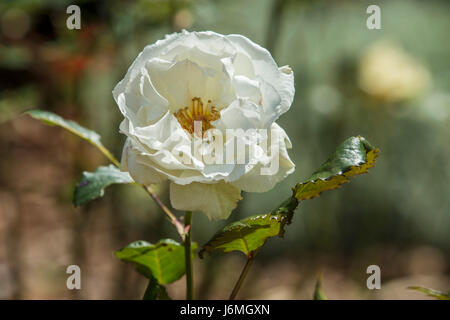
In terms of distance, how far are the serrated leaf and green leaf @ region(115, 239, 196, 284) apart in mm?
139

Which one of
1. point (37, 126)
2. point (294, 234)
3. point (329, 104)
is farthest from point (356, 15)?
point (37, 126)

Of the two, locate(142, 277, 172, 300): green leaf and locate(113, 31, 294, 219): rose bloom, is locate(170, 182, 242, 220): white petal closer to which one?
locate(113, 31, 294, 219): rose bloom

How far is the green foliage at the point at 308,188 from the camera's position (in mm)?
421

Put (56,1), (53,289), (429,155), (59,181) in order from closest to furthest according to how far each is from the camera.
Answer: (56,1), (53,289), (429,155), (59,181)

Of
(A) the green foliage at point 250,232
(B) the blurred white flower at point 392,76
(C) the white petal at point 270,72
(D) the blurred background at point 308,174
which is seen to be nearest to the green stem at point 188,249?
(A) the green foliage at point 250,232

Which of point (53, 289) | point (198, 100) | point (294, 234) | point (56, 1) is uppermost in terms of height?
point (56, 1)

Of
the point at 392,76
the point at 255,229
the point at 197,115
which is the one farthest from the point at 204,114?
the point at 392,76

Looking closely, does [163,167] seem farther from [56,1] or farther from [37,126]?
[37,126]

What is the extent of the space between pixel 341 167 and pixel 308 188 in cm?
3

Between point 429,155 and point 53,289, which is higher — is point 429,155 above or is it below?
above

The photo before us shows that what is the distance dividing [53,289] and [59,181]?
543mm

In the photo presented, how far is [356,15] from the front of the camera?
2002 millimetres

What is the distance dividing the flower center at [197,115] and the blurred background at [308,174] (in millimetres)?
736

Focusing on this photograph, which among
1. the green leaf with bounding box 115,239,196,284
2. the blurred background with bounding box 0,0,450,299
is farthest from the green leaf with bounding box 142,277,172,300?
the blurred background with bounding box 0,0,450,299
